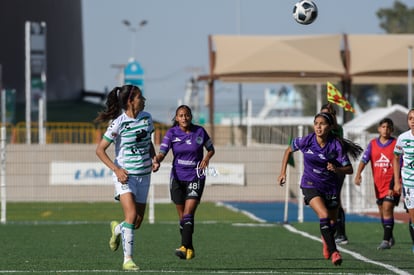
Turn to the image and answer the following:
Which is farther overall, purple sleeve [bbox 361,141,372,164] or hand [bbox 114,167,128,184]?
purple sleeve [bbox 361,141,372,164]

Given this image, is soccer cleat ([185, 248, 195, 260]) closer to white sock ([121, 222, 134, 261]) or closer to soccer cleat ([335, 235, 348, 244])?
white sock ([121, 222, 134, 261])

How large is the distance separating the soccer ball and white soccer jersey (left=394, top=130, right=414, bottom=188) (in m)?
3.78

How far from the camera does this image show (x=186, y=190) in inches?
599

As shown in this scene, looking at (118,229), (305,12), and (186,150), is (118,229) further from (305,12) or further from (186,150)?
(305,12)

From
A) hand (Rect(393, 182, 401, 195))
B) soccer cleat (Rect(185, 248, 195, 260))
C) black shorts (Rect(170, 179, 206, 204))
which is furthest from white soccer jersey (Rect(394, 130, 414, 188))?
soccer cleat (Rect(185, 248, 195, 260))

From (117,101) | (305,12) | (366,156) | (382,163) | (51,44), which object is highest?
(51,44)

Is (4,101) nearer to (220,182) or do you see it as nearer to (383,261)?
(220,182)

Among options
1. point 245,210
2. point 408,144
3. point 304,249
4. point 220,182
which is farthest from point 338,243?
point 220,182

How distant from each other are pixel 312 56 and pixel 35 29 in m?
11.6

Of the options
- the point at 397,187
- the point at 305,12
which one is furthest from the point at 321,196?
the point at 305,12

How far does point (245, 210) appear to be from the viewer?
3053 cm

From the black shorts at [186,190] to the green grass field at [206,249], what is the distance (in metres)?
0.77

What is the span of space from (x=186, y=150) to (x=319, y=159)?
1848 mm

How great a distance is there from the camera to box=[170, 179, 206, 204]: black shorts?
1513 centimetres
